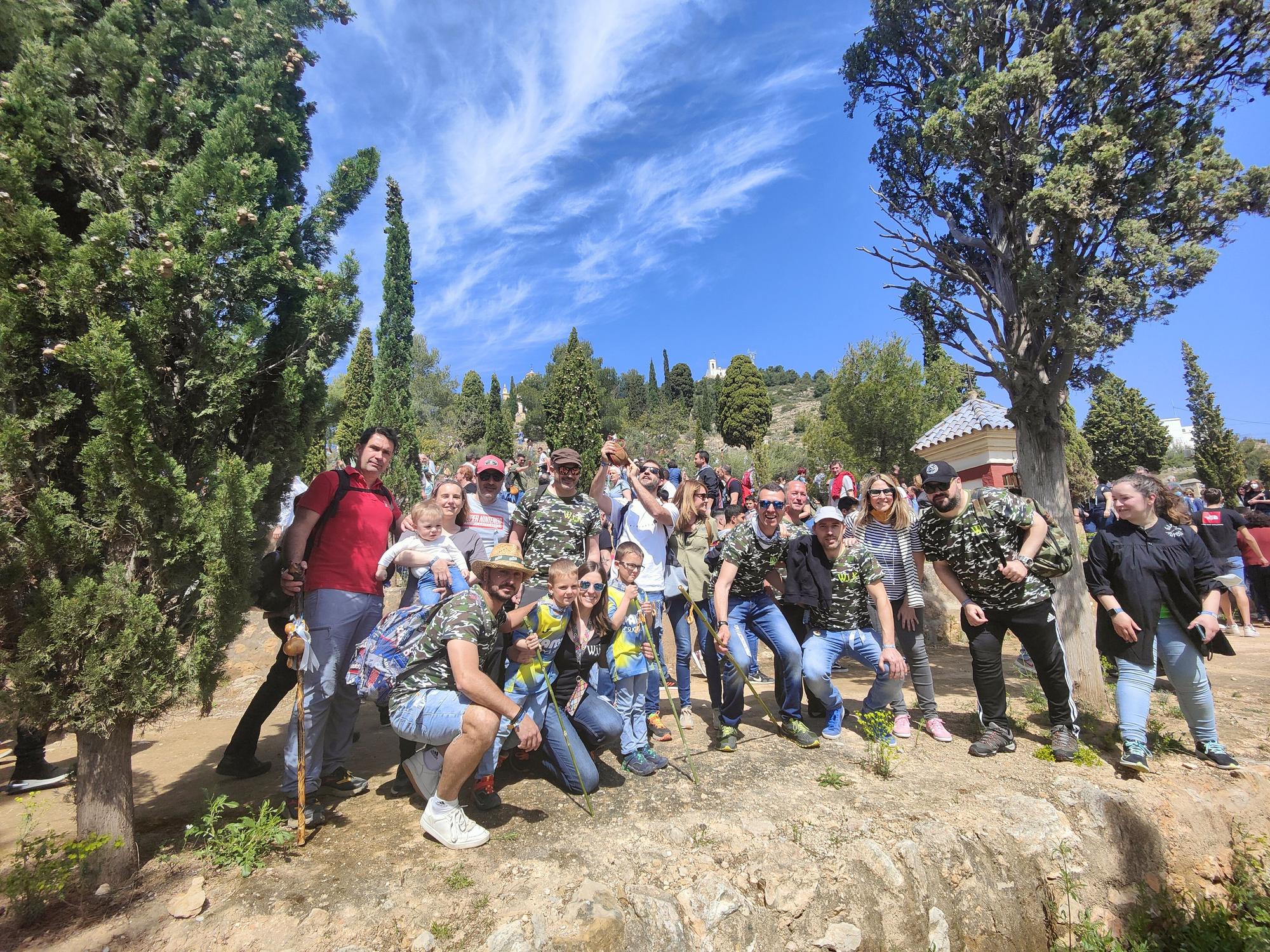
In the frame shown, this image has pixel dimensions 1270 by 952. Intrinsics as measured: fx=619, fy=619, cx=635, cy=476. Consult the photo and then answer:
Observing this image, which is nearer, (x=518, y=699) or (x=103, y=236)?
(x=103, y=236)

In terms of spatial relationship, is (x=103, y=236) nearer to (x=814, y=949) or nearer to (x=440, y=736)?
(x=440, y=736)

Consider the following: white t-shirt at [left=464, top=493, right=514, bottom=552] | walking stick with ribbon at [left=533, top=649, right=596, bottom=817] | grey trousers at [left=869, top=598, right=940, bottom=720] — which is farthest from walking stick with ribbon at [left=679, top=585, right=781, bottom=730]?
white t-shirt at [left=464, top=493, right=514, bottom=552]

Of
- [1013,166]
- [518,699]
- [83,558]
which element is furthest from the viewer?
[1013,166]

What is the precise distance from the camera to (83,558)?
111 inches

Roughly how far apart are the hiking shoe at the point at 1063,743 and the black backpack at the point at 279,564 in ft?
17.2

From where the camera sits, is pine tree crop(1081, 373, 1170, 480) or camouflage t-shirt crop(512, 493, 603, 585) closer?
camouflage t-shirt crop(512, 493, 603, 585)

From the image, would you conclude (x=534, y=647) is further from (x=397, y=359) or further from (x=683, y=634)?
(x=397, y=359)

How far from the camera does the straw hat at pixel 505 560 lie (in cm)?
349

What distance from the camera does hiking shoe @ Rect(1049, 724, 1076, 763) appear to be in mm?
4441

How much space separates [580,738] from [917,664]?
110 inches

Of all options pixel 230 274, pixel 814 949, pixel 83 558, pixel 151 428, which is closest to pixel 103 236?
pixel 230 274

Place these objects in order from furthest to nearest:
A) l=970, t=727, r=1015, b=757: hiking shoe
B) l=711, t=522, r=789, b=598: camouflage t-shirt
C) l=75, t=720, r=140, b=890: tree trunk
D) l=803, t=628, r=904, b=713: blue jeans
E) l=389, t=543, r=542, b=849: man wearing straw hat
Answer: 1. l=711, t=522, r=789, b=598: camouflage t-shirt
2. l=803, t=628, r=904, b=713: blue jeans
3. l=970, t=727, r=1015, b=757: hiking shoe
4. l=389, t=543, r=542, b=849: man wearing straw hat
5. l=75, t=720, r=140, b=890: tree trunk

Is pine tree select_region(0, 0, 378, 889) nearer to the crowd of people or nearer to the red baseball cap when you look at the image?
the crowd of people

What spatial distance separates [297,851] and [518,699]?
1.35 meters
